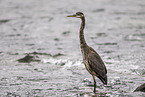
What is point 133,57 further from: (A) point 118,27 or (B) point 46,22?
(B) point 46,22

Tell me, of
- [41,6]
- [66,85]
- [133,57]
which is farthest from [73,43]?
[41,6]

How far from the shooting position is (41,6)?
2248cm

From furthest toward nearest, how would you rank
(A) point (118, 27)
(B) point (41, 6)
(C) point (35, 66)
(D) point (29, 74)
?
1. (B) point (41, 6)
2. (A) point (118, 27)
3. (C) point (35, 66)
4. (D) point (29, 74)

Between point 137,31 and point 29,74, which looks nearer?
point 29,74

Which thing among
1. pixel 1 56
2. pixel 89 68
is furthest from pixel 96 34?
pixel 89 68

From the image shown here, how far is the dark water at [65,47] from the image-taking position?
836 cm

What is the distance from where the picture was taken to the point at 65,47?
12.7 meters

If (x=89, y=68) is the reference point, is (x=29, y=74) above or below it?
below

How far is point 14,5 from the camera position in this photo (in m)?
22.8

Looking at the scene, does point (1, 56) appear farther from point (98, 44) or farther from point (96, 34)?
point (96, 34)

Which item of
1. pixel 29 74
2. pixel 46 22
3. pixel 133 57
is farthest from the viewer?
pixel 46 22

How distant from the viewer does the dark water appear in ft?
27.4

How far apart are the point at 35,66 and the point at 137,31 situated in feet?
22.3

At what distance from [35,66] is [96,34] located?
17.7ft
